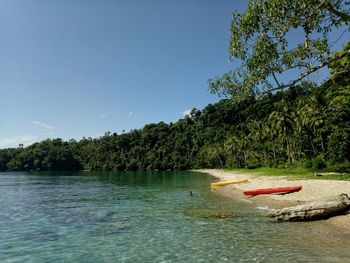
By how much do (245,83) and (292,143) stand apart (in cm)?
8645

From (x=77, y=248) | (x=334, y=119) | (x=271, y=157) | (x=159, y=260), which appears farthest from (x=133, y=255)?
(x=271, y=157)

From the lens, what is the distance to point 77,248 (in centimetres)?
1756

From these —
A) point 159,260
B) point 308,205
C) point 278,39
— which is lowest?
point 159,260

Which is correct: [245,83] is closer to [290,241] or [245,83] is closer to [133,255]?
[290,241]

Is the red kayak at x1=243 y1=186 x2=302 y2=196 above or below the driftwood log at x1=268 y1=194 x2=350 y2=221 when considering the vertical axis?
above

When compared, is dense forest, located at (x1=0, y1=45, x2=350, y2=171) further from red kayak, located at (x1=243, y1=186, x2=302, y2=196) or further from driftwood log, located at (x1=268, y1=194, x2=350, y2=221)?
red kayak, located at (x1=243, y1=186, x2=302, y2=196)

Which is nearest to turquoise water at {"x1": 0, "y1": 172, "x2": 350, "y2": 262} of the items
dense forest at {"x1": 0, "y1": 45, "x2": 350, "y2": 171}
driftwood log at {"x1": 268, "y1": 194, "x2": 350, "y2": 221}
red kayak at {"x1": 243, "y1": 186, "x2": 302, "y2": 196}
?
driftwood log at {"x1": 268, "y1": 194, "x2": 350, "y2": 221}

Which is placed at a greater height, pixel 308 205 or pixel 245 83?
pixel 245 83

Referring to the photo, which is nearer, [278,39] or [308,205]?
[278,39]

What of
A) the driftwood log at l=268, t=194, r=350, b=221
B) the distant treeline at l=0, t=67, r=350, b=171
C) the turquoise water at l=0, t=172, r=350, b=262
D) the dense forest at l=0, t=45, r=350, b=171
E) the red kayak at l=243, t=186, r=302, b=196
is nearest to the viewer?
the turquoise water at l=0, t=172, r=350, b=262

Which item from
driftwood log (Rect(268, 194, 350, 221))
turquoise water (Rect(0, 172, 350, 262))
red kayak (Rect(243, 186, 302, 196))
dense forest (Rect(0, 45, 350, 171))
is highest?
dense forest (Rect(0, 45, 350, 171))

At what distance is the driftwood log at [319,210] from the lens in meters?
21.1

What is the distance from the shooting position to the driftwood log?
21.1 meters

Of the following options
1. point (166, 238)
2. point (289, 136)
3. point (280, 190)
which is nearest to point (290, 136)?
point (289, 136)
